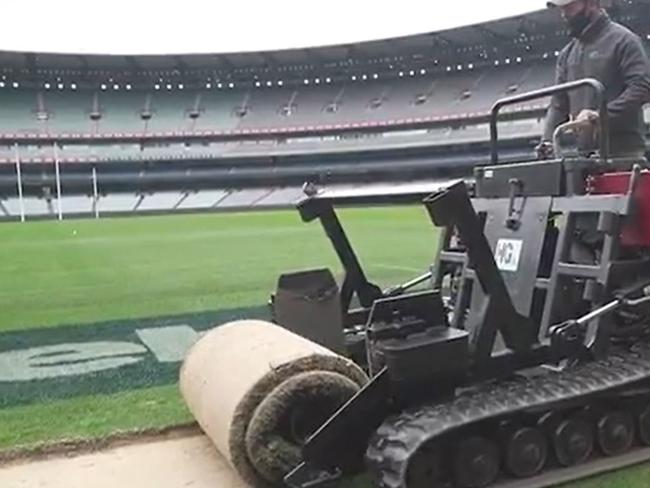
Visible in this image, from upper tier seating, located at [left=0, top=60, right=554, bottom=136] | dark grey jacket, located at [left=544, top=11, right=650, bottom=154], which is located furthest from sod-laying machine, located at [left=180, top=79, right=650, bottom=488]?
upper tier seating, located at [left=0, top=60, right=554, bottom=136]

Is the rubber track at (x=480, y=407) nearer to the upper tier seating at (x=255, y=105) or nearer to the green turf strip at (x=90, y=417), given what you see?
the green turf strip at (x=90, y=417)

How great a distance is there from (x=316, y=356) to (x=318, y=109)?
57.6 meters

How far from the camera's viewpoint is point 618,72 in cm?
475

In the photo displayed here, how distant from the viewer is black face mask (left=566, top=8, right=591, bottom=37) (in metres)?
4.80

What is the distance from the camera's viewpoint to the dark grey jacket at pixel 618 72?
15.3 ft

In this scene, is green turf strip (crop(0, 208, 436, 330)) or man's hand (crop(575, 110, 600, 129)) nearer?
man's hand (crop(575, 110, 600, 129))

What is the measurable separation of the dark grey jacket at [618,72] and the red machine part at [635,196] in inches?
28.4

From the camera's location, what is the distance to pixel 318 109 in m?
60.1

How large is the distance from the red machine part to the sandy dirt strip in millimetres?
2340

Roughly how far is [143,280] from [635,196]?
891 cm

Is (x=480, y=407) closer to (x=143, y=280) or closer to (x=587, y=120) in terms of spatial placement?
(x=587, y=120)

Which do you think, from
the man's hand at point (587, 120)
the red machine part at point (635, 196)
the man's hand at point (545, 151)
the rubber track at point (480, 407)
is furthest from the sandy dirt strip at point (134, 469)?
the man's hand at point (587, 120)

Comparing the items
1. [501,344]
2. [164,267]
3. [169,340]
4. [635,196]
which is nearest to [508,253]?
[501,344]

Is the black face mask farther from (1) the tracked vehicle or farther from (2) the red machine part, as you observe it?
(2) the red machine part
